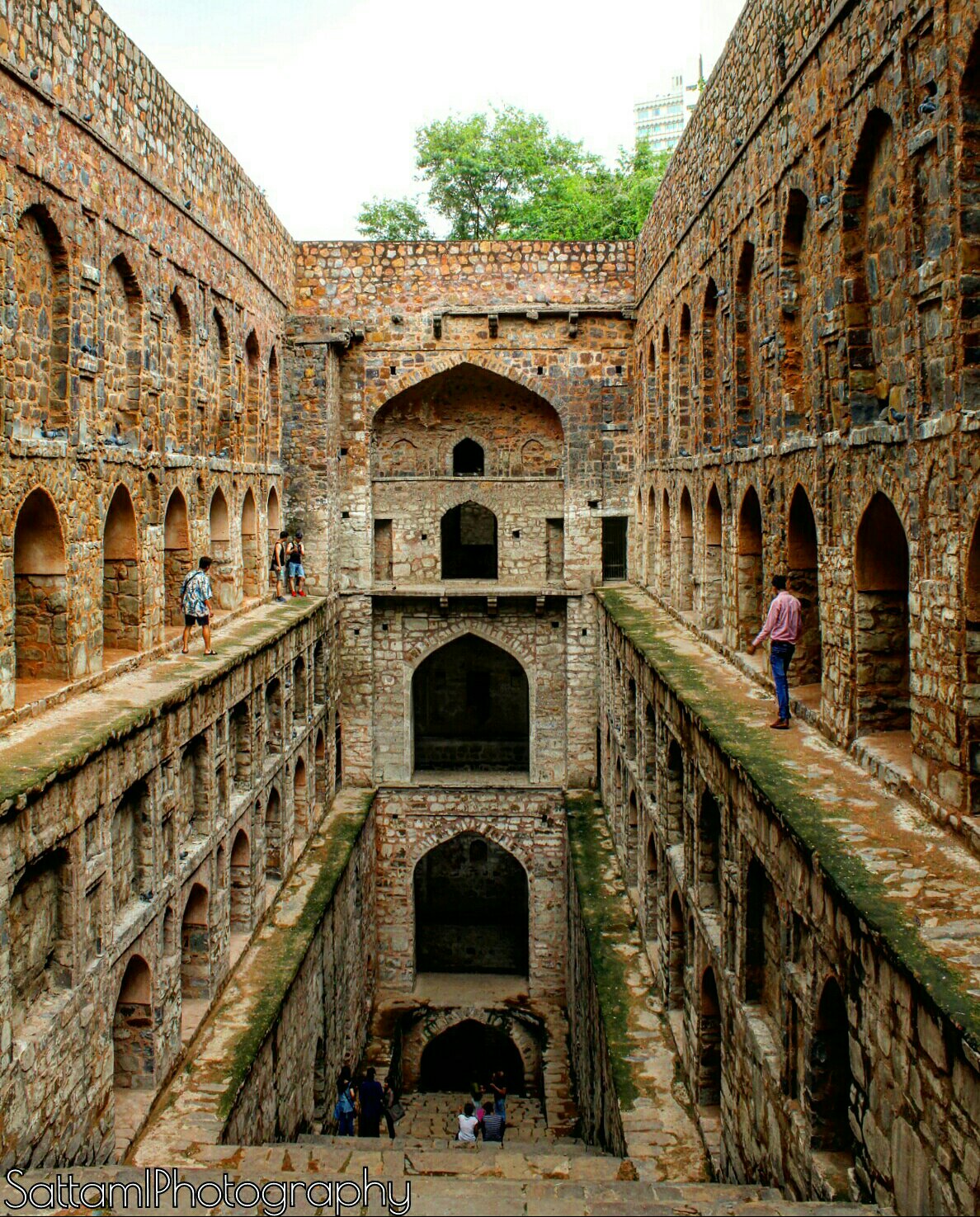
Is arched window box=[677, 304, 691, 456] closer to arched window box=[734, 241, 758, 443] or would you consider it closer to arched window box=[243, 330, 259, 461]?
arched window box=[734, 241, 758, 443]

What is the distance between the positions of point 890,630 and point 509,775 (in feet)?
40.0

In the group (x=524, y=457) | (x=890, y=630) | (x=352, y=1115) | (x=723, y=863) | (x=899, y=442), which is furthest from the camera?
(x=524, y=457)

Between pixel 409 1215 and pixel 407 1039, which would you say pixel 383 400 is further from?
pixel 409 1215

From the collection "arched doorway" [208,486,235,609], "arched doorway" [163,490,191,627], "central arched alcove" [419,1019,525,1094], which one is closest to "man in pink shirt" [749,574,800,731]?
"arched doorway" [163,490,191,627]

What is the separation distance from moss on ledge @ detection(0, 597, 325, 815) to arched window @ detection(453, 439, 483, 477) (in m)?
7.92

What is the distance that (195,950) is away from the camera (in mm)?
10336

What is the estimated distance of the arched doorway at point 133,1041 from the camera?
8.75m

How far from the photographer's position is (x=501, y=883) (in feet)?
69.1

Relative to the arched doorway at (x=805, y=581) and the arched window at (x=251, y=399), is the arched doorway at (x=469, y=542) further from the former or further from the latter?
the arched doorway at (x=805, y=581)

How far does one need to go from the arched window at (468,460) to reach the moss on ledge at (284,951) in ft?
22.1

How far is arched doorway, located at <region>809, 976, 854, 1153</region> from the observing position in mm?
5680

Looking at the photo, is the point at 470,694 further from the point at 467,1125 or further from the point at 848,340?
the point at 848,340

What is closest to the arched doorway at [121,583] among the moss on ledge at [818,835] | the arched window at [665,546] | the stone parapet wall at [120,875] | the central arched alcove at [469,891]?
the stone parapet wall at [120,875]

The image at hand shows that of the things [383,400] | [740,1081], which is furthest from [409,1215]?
[383,400]
